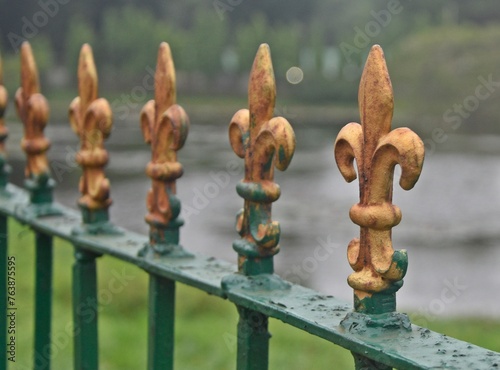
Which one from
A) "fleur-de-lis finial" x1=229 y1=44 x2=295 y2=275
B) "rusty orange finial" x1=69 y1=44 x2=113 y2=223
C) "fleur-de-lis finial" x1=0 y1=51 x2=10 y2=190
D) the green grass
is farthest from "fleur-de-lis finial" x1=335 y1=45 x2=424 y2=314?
the green grass

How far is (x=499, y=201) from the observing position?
13.3 m

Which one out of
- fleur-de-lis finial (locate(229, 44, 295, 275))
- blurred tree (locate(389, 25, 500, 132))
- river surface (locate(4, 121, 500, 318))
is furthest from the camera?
blurred tree (locate(389, 25, 500, 132))

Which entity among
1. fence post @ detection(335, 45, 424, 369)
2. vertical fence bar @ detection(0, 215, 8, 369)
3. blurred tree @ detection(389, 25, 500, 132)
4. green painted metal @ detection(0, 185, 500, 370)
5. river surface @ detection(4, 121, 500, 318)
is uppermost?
blurred tree @ detection(389, 25, 500, 132)

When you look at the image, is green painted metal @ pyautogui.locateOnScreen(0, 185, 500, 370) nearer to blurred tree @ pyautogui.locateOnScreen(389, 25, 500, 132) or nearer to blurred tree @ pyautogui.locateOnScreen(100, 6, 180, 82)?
blurred tree @ pyautogui.locateOnScreen(389, 25, 500, 132)

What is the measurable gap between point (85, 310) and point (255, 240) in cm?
48

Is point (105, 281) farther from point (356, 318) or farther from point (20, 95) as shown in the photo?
point (356, 318)

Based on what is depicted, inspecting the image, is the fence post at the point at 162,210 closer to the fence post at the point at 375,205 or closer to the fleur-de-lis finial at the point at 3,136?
the fence post at the point at 375,205

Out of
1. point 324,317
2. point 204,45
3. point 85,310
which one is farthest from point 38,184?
point 204,45

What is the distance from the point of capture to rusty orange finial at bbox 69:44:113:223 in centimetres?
141

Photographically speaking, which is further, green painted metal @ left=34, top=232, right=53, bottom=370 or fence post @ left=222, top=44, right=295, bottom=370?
green painted metal @ left=34, top=232, right=53, bottom=370

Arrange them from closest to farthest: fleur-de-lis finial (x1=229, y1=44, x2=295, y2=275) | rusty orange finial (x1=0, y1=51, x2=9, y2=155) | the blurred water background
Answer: fleur-de-lis finial (x1=229, y1=44, x2=295, y2=275), rusty orange finial (x1=0, y1=51, x2=9, y2=155), the blurred water background

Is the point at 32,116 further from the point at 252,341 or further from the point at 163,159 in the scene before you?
the point at 252,341

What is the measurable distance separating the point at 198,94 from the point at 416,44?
10.1 metres

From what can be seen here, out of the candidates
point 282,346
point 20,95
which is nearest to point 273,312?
point 20,95
